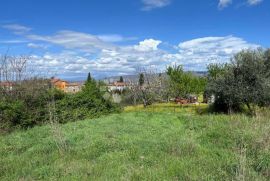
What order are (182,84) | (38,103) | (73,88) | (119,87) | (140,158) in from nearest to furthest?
(140,158) → (38,103) → (182,84) → (73,88) → (119,87)

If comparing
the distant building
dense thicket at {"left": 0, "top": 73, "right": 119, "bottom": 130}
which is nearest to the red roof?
the distant building

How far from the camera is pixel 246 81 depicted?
26.4 m

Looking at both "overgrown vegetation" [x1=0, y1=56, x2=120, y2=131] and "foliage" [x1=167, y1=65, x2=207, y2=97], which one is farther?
"foliage" [x1=167, y1=65, x2=207, y2=97]

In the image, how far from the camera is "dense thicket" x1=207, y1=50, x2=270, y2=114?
2569cm

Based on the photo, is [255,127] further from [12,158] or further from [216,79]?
[216,79]

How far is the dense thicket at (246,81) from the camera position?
84.3 feet

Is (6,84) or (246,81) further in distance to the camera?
(246,81)

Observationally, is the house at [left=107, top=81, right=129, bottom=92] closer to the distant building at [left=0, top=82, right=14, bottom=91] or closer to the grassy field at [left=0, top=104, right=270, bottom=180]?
the distant building at [left=0, top=82, right=14, bottom=91]

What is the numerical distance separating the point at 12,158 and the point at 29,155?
1.64ft

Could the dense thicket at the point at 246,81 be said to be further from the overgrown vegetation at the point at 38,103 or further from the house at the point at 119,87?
the house at the point at 119,87

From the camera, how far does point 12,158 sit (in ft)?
34.1

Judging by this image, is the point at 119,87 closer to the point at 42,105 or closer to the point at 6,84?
the point at 6,84

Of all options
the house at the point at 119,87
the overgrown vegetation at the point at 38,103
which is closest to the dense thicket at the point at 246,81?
the overgrown vegetation at the point at 38,103

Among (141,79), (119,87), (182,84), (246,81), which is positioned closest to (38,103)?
(246,81)
